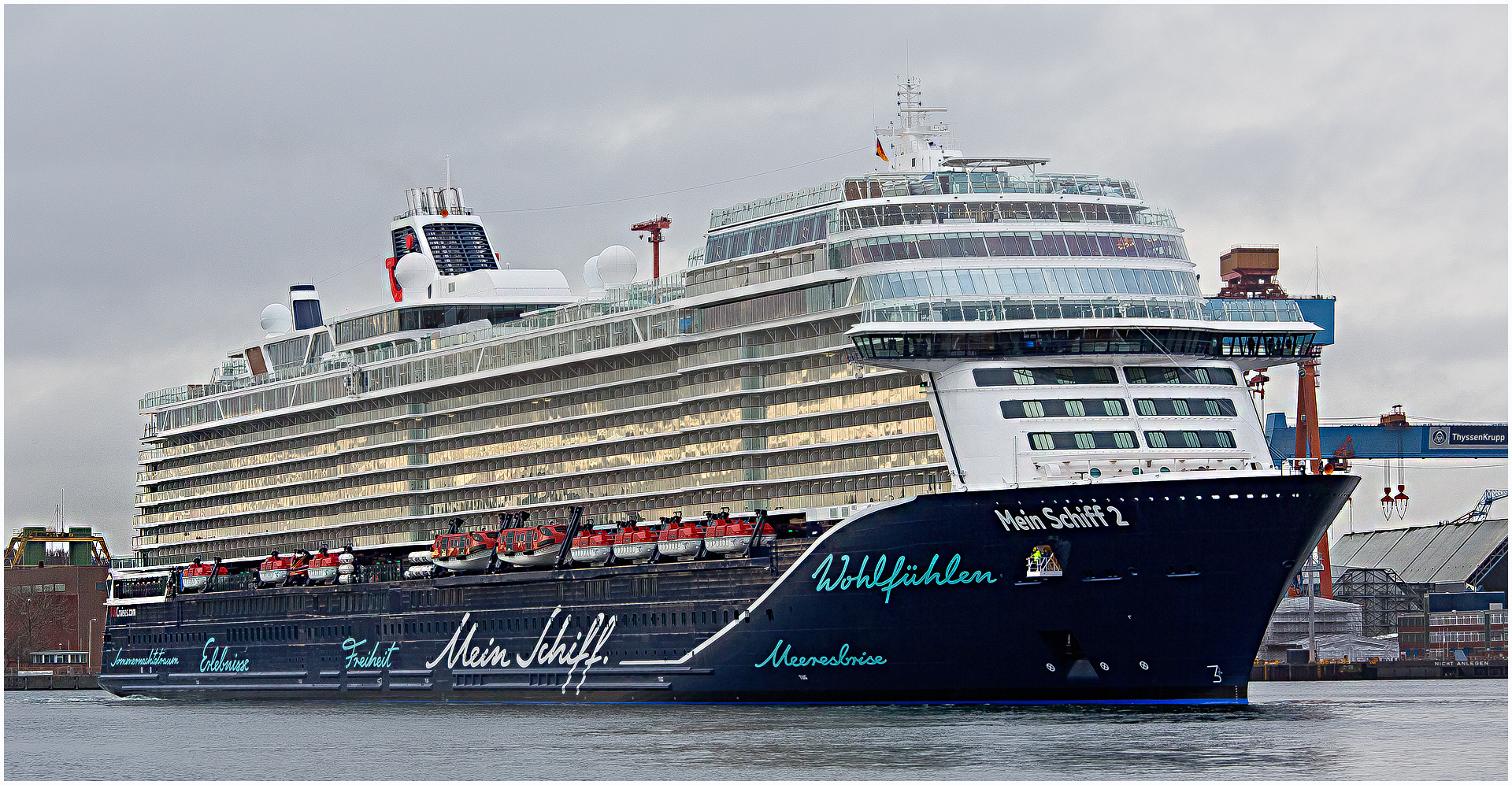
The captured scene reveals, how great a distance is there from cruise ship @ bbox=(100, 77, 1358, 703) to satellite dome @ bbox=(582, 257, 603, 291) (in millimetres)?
1719

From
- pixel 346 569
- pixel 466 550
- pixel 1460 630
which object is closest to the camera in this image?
pixel 466 550

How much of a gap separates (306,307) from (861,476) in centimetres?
3646

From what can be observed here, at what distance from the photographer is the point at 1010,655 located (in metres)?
53.5

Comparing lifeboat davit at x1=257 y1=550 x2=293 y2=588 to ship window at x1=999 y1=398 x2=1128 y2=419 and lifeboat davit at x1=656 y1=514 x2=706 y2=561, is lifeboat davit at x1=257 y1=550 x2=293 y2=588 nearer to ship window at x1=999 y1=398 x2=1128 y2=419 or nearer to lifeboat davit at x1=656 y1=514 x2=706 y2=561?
lifeboat davit at x1=656 y1=514 x2=706 y2=561

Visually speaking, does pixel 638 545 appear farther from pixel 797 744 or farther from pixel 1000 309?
pixel 797 744

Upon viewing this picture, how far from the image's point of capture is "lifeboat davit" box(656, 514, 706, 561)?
59.7 metres

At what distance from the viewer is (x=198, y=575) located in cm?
8400

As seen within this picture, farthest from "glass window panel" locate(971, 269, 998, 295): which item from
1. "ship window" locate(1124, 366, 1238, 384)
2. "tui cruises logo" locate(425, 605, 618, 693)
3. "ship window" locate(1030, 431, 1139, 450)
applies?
"tui cruises logo" locate(425, 605, 618, 693)

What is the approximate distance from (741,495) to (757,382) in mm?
2988

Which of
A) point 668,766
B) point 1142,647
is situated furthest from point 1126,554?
point 668,766

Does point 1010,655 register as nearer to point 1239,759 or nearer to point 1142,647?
point 1142,647

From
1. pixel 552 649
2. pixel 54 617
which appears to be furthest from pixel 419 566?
pixel 54 617

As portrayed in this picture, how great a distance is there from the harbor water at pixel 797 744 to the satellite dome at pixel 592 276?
1669cm

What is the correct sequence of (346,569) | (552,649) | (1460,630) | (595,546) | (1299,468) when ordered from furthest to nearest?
(1460,630)
(346,569)
(552,649)
(595,546)
(1299,468)
